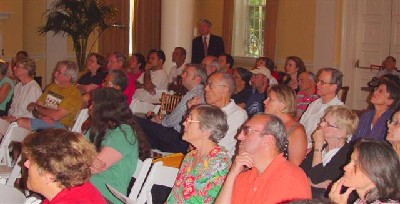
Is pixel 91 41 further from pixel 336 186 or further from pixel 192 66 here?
pixel 336 186

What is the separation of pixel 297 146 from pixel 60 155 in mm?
2093

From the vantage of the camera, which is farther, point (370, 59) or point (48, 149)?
point (370, 59)

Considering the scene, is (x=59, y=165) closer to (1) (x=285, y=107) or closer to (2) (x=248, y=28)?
(1) (x=285, y=107)

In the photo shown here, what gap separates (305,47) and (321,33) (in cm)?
45

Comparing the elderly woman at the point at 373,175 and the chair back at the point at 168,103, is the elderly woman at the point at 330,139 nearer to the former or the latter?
the elderly woman at the point at 373,175

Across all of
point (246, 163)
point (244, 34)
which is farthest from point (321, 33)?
point (246, 163)

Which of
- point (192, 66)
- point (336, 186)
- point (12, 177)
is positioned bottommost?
point (12, 177)

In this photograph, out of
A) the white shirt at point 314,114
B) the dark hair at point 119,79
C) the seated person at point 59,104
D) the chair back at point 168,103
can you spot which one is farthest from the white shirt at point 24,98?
the white shirt at point 314,114

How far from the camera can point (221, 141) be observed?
514 centimetres

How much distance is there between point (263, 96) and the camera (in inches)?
282

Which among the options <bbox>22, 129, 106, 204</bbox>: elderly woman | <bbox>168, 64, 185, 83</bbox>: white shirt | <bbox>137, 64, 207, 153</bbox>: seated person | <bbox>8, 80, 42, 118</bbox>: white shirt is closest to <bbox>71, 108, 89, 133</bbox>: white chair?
<bbox>137, 64, 207, 153</bbox>: seated person

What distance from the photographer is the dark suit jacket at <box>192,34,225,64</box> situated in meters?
11.1

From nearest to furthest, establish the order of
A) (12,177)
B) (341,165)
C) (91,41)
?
(341,165) < (12,177) < (91,41)

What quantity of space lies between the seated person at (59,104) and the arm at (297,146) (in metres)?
2.38
